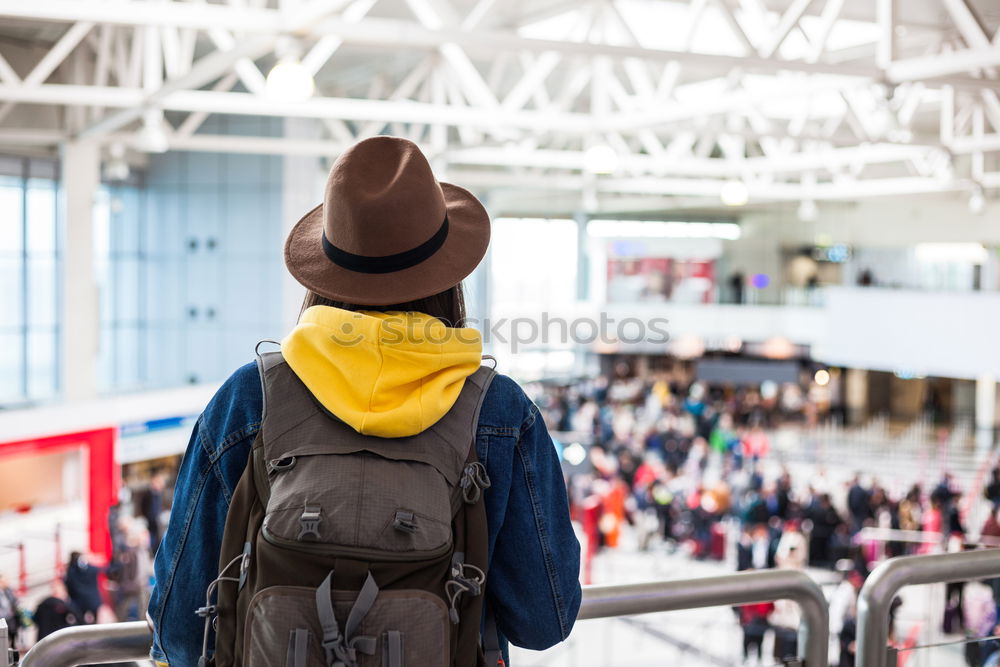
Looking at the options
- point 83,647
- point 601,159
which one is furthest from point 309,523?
point 601,159

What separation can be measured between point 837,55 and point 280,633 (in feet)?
48.6

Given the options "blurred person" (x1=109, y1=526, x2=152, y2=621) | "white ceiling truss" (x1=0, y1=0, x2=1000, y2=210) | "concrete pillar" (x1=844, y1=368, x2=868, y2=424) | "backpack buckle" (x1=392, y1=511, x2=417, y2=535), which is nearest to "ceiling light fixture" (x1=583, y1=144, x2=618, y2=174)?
"white ceiling truss" (x1=0, y1=0, x2=1000, y2=210)

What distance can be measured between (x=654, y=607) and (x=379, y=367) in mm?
822

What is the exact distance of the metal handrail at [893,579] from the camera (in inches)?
80.4

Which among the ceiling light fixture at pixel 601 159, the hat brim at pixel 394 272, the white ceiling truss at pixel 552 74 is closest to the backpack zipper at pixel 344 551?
the hat brim at pixel 394 272

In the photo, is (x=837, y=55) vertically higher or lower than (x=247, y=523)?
higher

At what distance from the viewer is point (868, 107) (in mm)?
17375

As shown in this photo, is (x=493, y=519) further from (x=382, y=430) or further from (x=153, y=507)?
(x=153, y=507)

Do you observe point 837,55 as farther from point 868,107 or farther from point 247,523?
point 247,523

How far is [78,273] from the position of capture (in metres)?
13.4

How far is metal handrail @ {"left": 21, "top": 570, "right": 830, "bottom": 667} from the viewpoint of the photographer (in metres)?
1.61

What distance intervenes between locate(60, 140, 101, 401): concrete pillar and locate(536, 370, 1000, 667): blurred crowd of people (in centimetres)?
701

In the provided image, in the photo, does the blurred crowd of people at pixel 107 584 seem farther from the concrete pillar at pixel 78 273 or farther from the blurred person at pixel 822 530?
the blurred person at pixel 822 530

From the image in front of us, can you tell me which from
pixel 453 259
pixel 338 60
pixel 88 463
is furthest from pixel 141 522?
pixel 453 259
